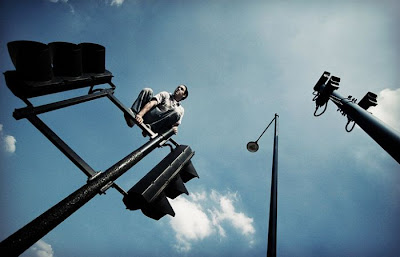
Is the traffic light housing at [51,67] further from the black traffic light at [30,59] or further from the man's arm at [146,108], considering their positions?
the man's arm at [146,108]

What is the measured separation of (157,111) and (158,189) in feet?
6.92

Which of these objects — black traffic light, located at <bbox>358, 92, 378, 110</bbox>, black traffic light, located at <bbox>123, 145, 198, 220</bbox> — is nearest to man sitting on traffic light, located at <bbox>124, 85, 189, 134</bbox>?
black traffic light, located at <bbox>123, 145, 198, 220</bbox>

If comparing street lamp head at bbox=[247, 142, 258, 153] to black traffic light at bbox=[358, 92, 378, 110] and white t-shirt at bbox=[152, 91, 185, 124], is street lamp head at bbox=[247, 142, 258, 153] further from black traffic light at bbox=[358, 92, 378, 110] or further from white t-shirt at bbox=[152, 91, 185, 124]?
white t-shirt at bbox=[152, 91, 185, 124]

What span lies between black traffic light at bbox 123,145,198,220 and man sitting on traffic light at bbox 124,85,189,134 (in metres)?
0.94

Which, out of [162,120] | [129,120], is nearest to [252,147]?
[162,120]

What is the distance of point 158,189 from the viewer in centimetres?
258

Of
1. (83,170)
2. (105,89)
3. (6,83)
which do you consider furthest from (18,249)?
(105,89)

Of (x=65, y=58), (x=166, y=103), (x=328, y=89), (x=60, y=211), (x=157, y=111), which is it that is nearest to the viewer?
(x=60, y=211)

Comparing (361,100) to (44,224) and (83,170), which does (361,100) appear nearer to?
(83,170)

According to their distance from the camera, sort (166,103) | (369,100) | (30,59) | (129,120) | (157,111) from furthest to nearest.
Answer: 1. (369,100)
2. (166,103)
3. (157,111)
4. (129,120)
5. (30,59)

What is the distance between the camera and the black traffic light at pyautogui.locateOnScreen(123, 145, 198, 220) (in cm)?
244

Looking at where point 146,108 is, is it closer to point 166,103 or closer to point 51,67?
point 166,103

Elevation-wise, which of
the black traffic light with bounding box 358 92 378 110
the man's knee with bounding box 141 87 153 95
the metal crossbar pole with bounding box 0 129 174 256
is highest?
the black traffic light with bounding box 358 92 378 110

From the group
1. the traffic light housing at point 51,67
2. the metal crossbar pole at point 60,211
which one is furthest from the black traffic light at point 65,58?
the metal crossbar pole at point 60,211
